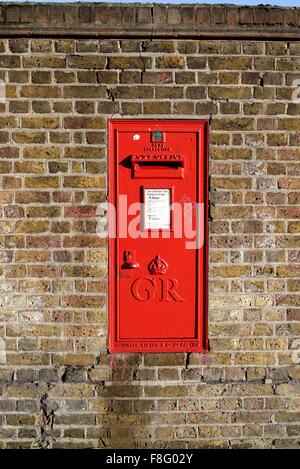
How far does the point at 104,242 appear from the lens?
3.20 meters

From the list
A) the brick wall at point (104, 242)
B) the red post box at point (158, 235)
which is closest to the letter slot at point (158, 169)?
the red post box at point (158, 235)

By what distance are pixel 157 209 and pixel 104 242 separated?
417 mm

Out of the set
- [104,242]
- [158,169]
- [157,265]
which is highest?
[158,169]

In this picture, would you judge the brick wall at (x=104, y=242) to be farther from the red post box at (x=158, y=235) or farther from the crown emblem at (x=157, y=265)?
the crown emblem at (x=157, y=265)

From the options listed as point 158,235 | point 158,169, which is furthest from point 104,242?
point 158,169

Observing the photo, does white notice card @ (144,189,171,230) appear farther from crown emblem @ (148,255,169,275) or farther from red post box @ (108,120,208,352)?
crown emblem @ (148,255,169,275)

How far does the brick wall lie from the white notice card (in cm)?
31

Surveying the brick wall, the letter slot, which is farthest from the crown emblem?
the letter slot

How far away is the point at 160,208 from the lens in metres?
3.19

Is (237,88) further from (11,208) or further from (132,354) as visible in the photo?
(132,354)

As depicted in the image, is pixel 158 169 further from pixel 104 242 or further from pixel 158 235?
pixel 104 242

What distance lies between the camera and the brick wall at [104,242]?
10.3ft

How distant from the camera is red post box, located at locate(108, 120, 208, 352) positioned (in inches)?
124
